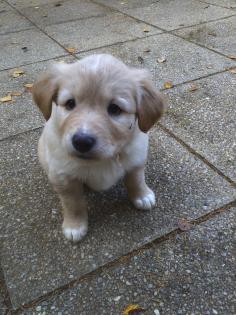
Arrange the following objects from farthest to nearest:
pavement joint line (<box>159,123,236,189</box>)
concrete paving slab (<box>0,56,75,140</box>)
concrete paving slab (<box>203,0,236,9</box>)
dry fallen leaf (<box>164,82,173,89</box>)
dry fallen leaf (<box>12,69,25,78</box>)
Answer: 1. concrete paving slab (<box>203,0,236,9</box>)
2. dry fallen leaf (<box>12,69,25,78</box>)
3. dry fallen leaf (<box>164,82,173,89</box>)
4. concrete paving slab (<box>0,56,75,140</box>)
5. pavement joint line (<box>159,123,236,189</box>)

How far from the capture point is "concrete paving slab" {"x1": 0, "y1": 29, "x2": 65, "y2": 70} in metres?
5.34

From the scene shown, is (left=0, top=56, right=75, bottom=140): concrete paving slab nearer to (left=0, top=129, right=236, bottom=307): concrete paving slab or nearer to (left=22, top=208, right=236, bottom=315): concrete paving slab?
(left=0, top=129, right=236, bottom=307): concrete paving slab

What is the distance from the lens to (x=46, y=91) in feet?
7.64

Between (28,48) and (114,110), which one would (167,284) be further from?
(28,48)

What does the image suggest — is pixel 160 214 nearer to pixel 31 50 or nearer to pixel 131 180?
pixel 131 180

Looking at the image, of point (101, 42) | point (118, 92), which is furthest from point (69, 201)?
point (101, 42)

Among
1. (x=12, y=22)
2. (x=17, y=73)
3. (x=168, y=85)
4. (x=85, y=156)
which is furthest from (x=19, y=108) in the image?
(x=12, y=22)

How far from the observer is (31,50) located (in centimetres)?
567

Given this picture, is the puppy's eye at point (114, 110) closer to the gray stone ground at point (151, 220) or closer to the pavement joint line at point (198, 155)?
the gray stone ground at point (151, 220)

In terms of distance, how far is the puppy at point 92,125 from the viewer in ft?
6.91

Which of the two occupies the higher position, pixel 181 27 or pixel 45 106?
pixel 45 106

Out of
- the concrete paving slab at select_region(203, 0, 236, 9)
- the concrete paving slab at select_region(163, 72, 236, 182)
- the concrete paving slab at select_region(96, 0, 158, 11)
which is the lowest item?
the concrete paving slab at select_region(96, 0, 158, 11)

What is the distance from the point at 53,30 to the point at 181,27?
2.14 meters

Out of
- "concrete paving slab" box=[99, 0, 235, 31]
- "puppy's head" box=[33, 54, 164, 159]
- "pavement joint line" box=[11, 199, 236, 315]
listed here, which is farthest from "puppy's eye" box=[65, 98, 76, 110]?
"concrete paving slab" box=[99, 0, 235, 31]
